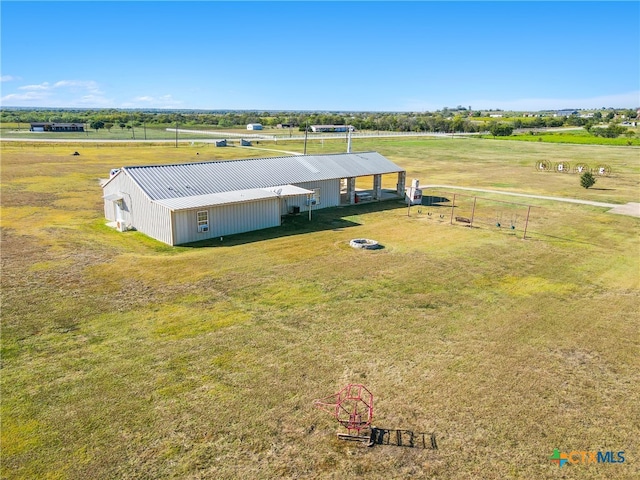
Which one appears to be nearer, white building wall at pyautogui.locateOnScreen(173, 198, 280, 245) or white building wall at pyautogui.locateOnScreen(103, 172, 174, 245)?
white building wall at pyautogui.locateOnScreen(173, 198, 280, 245)

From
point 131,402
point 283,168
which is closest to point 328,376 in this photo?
point 131,402

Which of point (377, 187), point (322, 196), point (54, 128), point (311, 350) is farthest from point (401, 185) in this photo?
point (54, 128)

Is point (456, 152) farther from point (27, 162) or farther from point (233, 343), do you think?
point (233, 343)

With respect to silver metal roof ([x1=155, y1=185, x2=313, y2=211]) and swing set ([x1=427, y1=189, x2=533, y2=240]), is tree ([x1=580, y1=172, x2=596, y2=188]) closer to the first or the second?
swing set ([x1=427, y1=189, x2=533, y2=240])

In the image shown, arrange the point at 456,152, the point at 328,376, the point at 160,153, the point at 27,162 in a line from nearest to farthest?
the point at 328,376 < the point at 27,162 < the point at 160,153 < the point at 456,152

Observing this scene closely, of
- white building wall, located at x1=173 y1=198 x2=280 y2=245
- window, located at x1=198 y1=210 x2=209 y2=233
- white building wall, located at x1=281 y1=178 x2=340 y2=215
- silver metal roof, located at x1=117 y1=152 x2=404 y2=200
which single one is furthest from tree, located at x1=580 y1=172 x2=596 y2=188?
window, located at x1=198 y1=210 x2=209 y2=233
